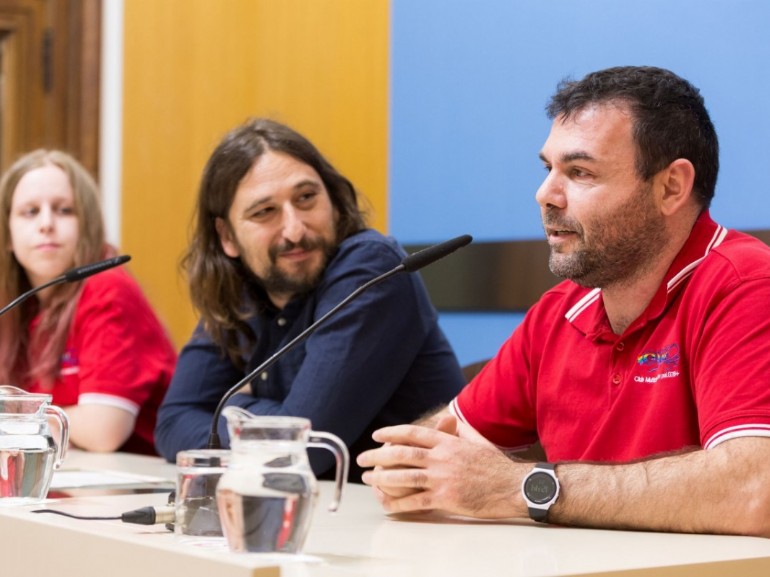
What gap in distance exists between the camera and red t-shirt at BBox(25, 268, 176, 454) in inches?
113

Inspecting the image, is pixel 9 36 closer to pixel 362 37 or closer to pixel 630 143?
pixel 362 37

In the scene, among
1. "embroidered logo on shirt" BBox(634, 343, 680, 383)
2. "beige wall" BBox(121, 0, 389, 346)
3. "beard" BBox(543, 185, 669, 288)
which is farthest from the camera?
"beige wall" BBox(121, 0, 389, 346)

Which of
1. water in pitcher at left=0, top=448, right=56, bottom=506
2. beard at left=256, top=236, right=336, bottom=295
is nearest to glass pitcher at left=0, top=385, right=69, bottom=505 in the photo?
water in pitcher at left=0, top=448, right=56, bottom=506

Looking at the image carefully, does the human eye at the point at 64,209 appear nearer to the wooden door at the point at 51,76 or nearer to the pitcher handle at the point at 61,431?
the wooden door at the point at 51,76

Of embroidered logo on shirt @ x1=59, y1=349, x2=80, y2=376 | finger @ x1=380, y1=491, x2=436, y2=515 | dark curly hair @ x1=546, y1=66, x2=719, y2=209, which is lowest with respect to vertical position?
embroidered logo on shirt @ x1=59, y1=349, x2=80, y2=376

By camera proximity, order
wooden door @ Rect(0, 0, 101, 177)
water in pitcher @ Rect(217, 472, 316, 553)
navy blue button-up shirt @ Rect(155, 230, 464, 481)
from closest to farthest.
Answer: water in pitcher @ Rect(217, 472, 316, 553)
navy blue button-up shirt @ Rect(155, 230, 464, 481)
wooden door @ Rect(0, 0, 101, 177)

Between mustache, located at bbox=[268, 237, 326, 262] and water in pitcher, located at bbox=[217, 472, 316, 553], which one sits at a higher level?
mustache, located at bbox=[268, 237, 326, 262]

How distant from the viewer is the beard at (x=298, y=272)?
8.31 feet

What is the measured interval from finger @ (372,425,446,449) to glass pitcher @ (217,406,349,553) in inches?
21.4

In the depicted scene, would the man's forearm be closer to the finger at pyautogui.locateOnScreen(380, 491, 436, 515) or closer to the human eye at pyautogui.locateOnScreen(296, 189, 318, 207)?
the finger at pyautogui.locateOnScreen(380, 491, 436, 515)

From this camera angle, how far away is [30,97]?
441 centimetres

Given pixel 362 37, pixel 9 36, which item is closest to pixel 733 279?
pixel 362 37

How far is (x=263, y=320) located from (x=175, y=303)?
4.98 ft

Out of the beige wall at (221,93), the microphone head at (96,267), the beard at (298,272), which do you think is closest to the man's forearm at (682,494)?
the microphone head at (96,267)
